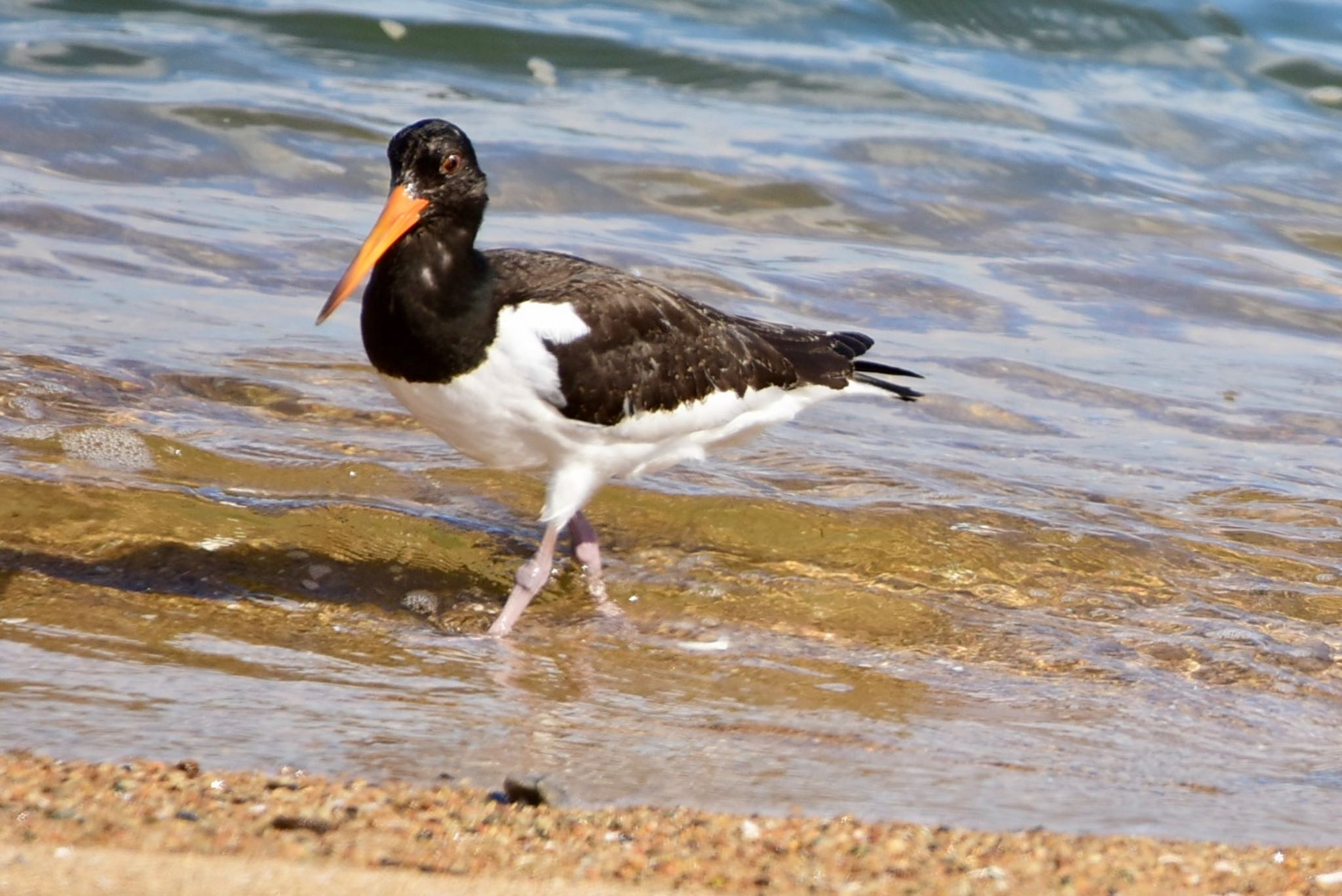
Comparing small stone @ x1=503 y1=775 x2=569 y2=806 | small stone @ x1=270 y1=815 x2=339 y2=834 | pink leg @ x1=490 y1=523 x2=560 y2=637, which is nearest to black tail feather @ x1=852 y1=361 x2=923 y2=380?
pink leg @ x1=490 y1=523 x2=560 y2=637

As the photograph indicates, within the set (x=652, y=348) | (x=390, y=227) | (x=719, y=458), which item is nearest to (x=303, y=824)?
(x=390, y=227)

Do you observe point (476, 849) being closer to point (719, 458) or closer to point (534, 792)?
point (534, 792)

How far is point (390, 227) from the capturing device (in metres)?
5.09

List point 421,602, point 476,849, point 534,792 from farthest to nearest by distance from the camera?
point 421,602, point 534,792, point 476,849

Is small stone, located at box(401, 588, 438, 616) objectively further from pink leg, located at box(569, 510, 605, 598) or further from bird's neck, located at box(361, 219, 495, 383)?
bird's neck, located at box(361, 219, 495, 383)

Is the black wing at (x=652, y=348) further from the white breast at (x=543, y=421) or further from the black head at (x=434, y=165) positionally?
the black head at (x=434, y=165)

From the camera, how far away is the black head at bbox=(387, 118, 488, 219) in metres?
5.14

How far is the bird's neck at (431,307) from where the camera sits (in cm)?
497

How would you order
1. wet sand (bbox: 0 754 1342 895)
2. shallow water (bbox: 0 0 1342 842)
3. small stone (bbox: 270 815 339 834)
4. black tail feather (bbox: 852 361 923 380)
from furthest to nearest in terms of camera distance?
black tail feather (bbox: 852 361 923 380) < shallow water (bbox: 0 0 1342 842) < small stone (bbox: 270 815 339 834) < wet sand (bbox: 0 754 1342 895)

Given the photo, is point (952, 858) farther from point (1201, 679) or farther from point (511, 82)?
point (511, 82)

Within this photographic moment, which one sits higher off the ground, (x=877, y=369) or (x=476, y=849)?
(x=877, y=369)

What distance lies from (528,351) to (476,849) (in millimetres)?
2080

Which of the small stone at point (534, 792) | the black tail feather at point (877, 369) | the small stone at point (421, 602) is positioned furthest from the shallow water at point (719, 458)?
the black tail feather at point (877, 369)

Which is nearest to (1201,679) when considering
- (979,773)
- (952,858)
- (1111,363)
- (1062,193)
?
(979,773)
